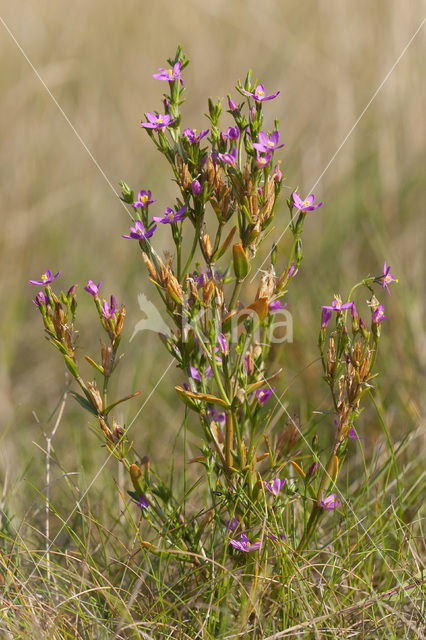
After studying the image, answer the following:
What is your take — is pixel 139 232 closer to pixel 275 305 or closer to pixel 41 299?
pixel 41 299

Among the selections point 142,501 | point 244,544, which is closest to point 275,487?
point 244,544

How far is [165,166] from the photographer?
14.6 ft

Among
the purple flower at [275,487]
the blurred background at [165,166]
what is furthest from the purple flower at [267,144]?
the blurred background at [165,166]

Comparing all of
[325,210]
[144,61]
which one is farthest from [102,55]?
[325,210]

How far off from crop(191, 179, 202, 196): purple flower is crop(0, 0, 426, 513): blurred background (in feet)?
3.87

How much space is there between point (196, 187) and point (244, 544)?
871 millimetres

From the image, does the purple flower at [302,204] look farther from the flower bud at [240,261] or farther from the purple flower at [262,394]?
the purple flower at [262,394]

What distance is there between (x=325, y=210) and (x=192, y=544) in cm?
244

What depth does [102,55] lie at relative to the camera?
16.0 ft

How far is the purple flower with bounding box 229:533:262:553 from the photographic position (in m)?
1.71

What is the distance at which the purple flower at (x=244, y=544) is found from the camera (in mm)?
1711

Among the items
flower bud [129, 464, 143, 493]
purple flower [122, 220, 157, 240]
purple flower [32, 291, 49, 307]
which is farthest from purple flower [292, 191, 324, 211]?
flower bud [129, 464, 143, 493]

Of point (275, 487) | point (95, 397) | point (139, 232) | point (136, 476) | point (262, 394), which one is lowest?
point (275, 487)

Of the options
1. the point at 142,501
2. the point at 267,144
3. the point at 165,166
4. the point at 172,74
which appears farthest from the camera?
the point at 165,166
